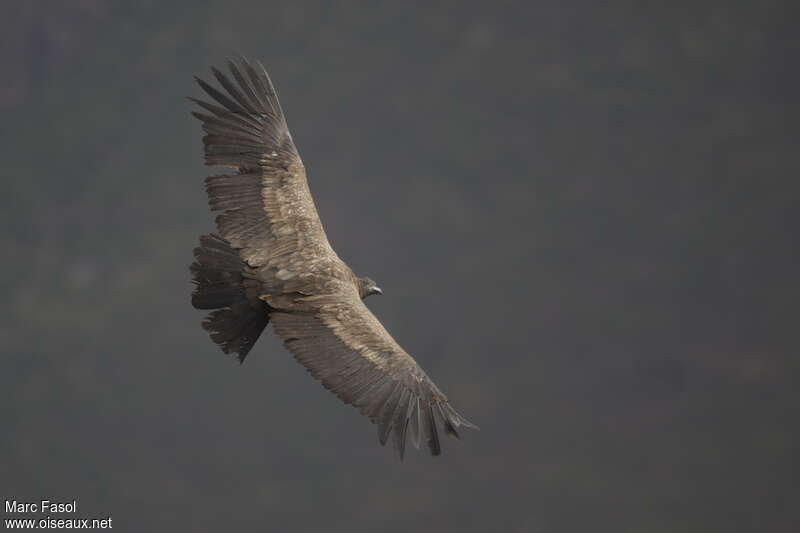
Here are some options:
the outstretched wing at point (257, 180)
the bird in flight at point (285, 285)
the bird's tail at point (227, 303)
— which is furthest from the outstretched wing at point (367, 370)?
the outstretched wing at point (257, 180)

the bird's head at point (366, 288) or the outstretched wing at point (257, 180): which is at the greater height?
the outstretched wing at point (257, 180)

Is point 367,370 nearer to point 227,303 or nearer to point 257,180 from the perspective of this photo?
point 227,303

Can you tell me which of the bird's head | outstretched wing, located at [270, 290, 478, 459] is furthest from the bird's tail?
the bird's head

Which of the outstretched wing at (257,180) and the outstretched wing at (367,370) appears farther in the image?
the outstretched wing at (257,180)

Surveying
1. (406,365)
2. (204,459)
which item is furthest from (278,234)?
(204,459)

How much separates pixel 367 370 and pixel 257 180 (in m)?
2.50

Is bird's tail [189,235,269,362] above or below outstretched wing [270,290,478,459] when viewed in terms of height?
above

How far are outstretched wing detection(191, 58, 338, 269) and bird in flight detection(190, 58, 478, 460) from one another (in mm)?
13

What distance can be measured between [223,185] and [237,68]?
57.0 inches

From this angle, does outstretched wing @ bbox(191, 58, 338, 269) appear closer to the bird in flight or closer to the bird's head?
the bird in flight

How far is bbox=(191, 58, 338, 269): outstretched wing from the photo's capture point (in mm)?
14625

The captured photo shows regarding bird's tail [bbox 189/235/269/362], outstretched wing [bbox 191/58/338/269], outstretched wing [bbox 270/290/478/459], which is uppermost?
outstretched wing [bbox 191/58/338/269]

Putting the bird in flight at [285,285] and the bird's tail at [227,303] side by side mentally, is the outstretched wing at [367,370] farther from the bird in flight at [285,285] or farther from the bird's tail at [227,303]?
the bird's tail at [227,303]

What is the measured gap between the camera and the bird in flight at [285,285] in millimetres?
13875
